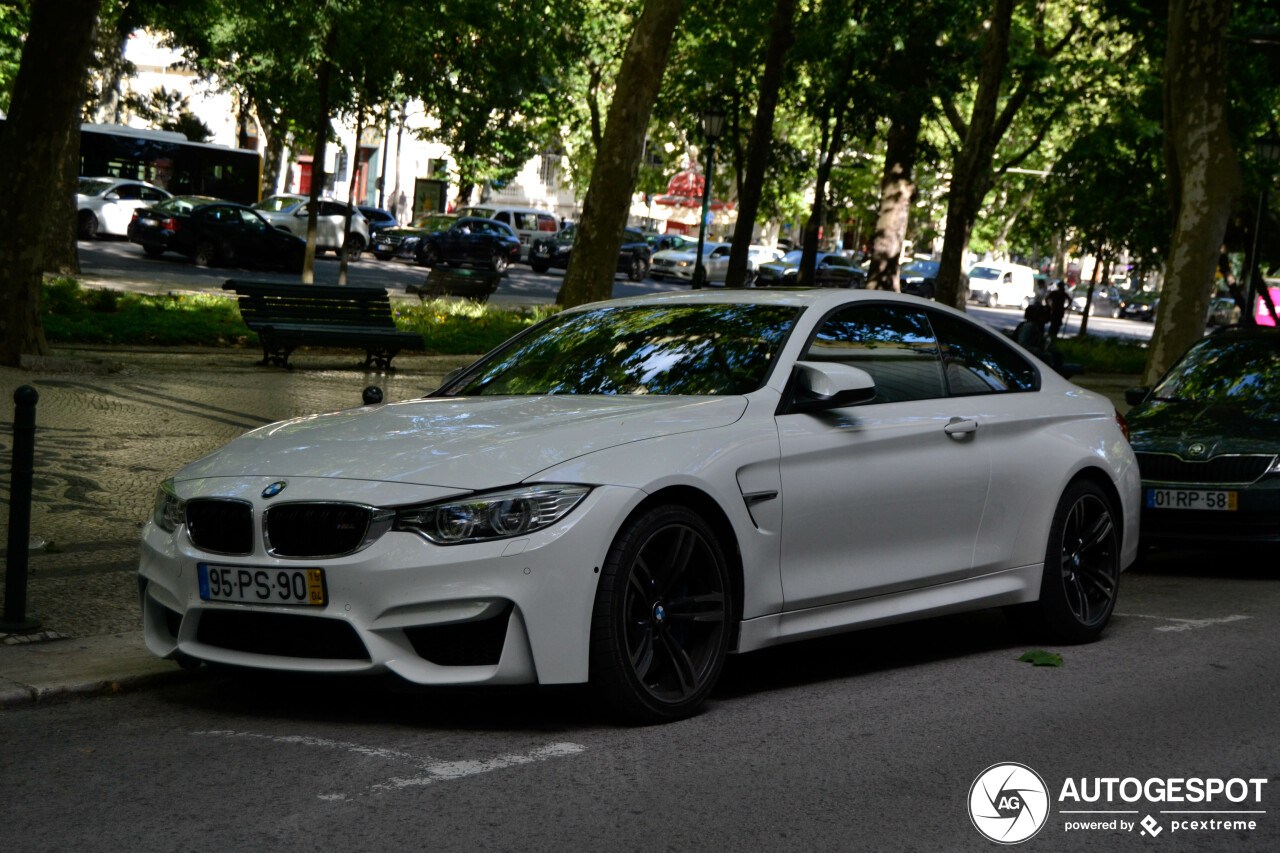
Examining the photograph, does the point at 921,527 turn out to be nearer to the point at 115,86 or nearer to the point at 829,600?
the point at 829,600

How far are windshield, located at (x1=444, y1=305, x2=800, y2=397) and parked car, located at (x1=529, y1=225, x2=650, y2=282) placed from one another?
134ft

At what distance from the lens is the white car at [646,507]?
5.02m

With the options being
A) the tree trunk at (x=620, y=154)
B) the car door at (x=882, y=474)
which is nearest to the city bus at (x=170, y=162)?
the tree trunk at (x=620, y=154)

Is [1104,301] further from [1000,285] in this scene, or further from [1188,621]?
[1188,621]

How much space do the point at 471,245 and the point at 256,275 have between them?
12720mm

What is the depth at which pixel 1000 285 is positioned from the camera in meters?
67.3

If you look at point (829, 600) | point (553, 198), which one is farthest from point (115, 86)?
point (829, 600)

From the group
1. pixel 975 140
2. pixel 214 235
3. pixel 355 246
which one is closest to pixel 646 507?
pixel 975 140

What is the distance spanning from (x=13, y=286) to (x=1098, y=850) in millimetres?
12962

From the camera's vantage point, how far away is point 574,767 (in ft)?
16.1

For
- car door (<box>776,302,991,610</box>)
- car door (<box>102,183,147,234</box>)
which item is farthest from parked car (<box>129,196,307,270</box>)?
car door (<box>776,302,991,610</box>)

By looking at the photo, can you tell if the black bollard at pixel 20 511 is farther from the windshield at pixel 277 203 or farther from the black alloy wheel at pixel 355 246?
the black alloy wheel at pixel 355 246

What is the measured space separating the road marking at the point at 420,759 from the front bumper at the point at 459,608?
9.2 inches

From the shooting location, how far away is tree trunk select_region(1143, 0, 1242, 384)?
18531mm
